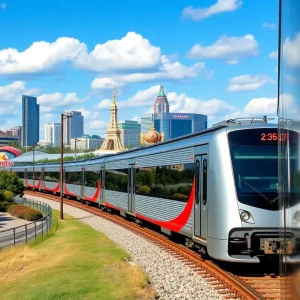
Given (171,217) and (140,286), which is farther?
(171,217)

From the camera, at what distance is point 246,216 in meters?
11.3

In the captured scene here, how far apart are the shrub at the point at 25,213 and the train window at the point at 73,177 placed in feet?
15.1

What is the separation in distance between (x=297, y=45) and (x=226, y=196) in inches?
364

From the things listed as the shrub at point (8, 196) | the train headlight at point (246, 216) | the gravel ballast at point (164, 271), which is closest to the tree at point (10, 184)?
the shrub at point (8, 196)

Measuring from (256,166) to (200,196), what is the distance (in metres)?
2.00

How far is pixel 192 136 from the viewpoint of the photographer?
15.0 metres

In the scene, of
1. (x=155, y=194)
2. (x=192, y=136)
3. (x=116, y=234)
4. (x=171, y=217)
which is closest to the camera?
(x=192, y=136)

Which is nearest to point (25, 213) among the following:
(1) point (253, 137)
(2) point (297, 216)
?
(1) point (253, 137)

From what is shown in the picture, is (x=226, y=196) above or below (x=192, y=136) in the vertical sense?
below

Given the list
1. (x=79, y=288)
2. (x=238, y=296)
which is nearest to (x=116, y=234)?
(x=79, y=288)

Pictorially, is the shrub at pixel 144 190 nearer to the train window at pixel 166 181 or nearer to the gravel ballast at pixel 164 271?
the train window at pixel 166 181

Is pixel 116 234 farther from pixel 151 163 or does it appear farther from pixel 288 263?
pixel 288 263

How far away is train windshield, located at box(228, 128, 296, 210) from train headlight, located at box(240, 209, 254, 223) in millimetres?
196

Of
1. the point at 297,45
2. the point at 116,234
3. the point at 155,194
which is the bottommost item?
the point at 116,234
